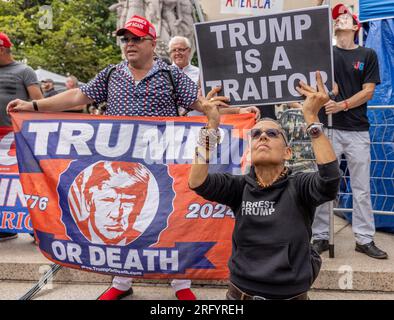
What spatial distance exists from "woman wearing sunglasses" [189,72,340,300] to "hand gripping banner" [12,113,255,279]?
1041 millimetres

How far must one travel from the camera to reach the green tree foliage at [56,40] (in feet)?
81.0

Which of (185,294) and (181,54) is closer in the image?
(185,294)

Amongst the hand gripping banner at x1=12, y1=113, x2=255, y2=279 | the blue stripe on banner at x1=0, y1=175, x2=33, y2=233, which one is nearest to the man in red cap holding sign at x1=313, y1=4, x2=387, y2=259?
the hand gripping banner at x1=12, y1=113, x2=255, y2=279

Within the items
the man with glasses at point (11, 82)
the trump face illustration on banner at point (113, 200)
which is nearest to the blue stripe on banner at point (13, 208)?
the man with glasses at point (11, 82)

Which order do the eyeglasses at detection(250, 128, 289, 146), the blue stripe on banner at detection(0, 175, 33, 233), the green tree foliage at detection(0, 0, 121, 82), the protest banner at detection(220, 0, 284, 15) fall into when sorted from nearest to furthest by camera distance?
the eyeglasses at detection(250, 128, 289, 146) < the blue stripe on banner at detection(0, 175, 33, 233) < the protest banner at detection(220, 0, 284, 15) < the green tree foliage at detection(0, 0, 121, 82)

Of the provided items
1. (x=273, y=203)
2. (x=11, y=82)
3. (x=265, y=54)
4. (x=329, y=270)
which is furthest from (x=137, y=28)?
(x=329, y=270)

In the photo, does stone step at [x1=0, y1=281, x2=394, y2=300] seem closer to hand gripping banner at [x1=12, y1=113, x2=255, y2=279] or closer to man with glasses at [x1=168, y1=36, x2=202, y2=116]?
hand gripping banner at [x1=12, y1=113, x2=255, y2=279]

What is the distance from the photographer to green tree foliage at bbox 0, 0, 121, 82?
81.0 feet

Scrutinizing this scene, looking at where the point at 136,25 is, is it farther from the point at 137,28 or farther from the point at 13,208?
the point at 13,208

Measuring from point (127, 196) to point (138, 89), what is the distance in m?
0.79

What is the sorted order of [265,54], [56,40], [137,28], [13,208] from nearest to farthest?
[137,28]
[265,54]
[13,208]
[56,40]

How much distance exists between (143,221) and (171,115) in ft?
2.66

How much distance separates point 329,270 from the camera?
411cm

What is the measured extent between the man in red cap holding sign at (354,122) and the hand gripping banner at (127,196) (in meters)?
1.20
